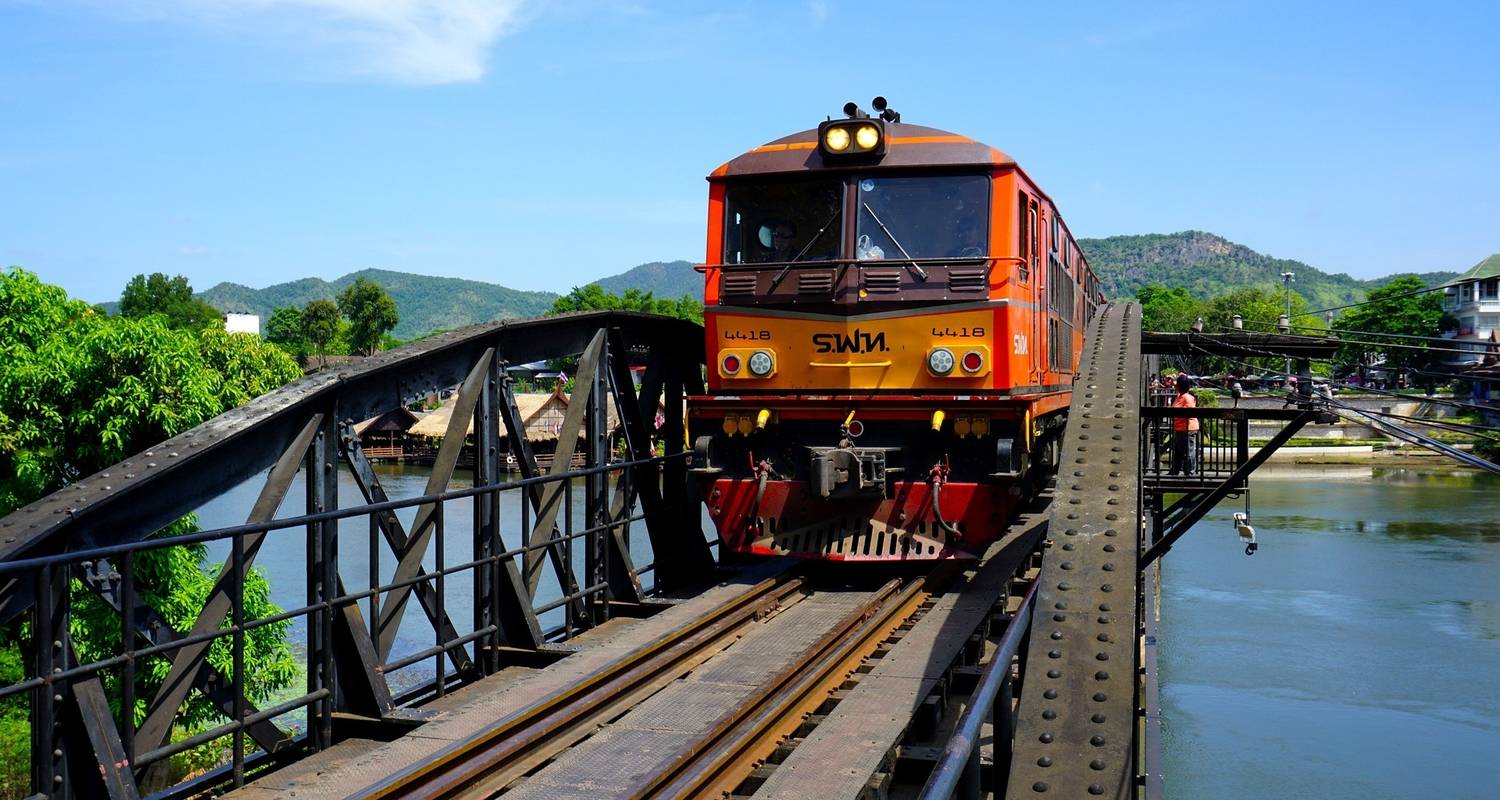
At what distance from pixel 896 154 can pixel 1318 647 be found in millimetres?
13837

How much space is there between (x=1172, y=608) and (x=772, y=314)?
15.4 metres

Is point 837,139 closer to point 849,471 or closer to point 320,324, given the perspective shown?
point 849,471

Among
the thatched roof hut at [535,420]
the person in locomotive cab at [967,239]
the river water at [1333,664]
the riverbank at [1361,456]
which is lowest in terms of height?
the river water at [1333,664]

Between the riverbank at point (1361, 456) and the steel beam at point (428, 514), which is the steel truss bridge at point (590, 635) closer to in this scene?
the steel beam at point (428, 514)

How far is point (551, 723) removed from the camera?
23.3 feet

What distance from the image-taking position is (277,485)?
6.82 meters

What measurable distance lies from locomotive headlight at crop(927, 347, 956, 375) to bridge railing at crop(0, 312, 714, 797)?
99.7 inches

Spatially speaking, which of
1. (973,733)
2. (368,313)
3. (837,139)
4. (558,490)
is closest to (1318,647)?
(837,139)

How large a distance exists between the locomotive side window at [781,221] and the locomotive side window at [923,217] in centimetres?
29

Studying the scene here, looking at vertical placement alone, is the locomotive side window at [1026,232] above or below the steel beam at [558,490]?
above

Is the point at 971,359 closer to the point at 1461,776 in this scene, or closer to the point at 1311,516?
the point at 1461,776

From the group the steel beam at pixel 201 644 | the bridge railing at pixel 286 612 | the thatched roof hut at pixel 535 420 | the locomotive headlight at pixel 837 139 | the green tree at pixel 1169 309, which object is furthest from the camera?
the green tree at pixel 1169 309

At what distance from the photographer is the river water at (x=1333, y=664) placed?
15898mm

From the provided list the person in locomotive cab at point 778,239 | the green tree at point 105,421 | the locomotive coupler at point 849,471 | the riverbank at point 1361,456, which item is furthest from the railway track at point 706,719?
the riverbank at point 1361,456
